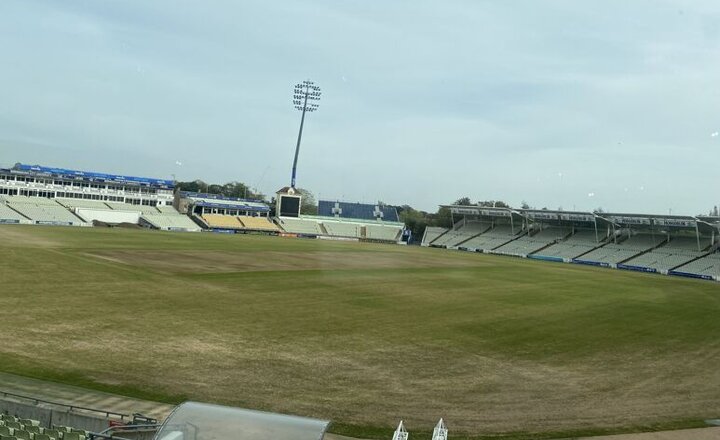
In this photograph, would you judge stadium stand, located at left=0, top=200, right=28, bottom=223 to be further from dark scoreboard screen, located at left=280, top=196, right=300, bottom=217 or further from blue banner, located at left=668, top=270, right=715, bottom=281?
blue banner, located at left=668, top=270, right=715, bottom=281

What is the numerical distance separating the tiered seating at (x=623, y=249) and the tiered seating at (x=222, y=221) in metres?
68.2

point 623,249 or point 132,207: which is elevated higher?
point 623,249

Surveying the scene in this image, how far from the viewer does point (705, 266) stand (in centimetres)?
7419

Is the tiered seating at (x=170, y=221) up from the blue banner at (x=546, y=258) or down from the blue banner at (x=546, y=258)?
down

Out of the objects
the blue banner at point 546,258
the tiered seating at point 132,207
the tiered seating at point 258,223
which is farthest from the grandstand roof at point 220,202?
the blue banner at point 546,258

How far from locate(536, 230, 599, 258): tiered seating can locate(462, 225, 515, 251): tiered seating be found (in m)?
10.1

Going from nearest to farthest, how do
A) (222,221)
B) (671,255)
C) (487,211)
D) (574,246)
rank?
1. (671,255)
2. (574,246)
3. (487,211)
4. (222,221)

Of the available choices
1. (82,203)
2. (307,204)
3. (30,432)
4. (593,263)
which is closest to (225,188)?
(307,204)

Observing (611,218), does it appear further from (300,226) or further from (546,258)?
(300,226)

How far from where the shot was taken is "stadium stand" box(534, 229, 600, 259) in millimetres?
91875

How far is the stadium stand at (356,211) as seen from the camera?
138 m

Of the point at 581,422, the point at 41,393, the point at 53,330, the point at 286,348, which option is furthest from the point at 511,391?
the point at 53,330

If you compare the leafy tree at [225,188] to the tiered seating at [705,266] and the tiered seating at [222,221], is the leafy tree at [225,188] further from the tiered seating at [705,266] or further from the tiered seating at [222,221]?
the tiered seating at [705,266]

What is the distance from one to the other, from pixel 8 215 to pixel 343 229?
64.4m
